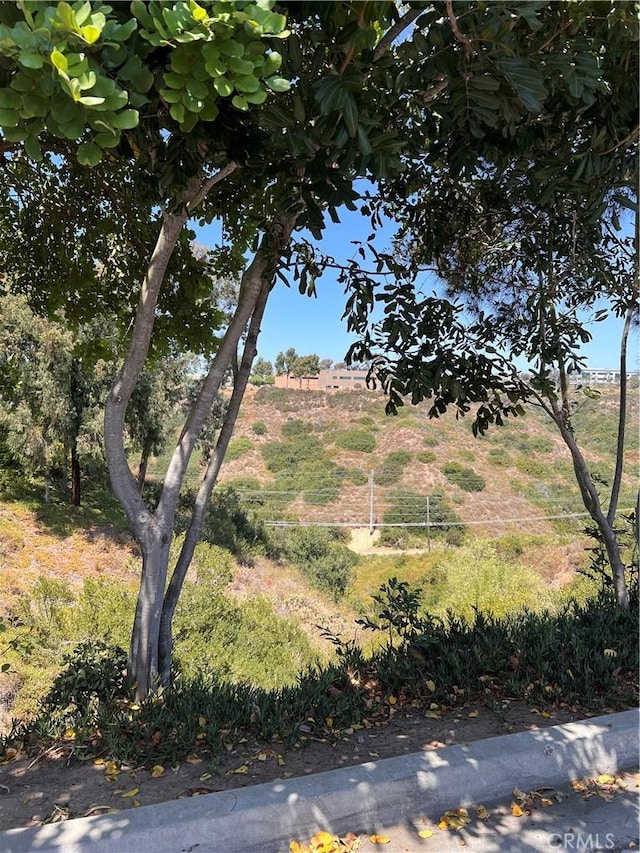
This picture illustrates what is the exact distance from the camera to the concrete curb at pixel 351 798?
1462mm

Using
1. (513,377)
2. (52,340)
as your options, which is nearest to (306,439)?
(52,340)

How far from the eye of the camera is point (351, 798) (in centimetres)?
167

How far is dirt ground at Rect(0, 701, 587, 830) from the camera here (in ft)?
5.77

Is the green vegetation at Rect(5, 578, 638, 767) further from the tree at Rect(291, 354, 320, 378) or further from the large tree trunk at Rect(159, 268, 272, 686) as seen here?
the tree at Rect(291, 354, 320, 378)

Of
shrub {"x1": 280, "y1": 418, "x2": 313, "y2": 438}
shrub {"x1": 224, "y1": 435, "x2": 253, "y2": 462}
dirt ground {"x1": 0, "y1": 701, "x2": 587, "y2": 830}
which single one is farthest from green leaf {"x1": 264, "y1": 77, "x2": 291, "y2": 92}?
shrub {"x1": 280, "y1": 418, "x2": 313, "y2": 438}

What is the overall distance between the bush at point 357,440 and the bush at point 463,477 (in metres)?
4.84

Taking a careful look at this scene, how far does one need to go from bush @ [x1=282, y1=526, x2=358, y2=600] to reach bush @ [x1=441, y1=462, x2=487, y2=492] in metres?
9.15

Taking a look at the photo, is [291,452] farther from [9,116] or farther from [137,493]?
[9,116]

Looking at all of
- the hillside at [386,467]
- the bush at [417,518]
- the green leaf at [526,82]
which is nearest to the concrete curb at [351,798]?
the green leaf at [526,82]

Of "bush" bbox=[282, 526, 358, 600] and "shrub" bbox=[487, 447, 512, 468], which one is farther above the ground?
"shrub" bbox=[487, 447, 512, 468]

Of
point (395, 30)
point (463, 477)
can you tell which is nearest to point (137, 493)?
point (395, 30)

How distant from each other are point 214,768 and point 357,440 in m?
31.7

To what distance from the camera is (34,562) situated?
12.0 m

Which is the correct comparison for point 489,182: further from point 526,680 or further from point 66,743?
point 66,743
